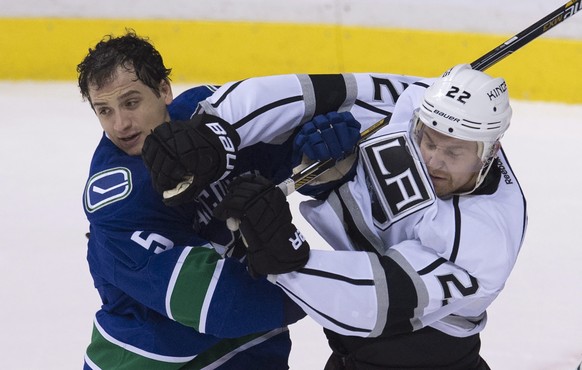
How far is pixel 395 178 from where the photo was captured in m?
1.83

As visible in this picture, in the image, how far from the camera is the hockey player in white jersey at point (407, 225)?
1.71 m

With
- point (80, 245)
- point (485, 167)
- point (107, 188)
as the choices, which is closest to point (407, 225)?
point (485, 167)

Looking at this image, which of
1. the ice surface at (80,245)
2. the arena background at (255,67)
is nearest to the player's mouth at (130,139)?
the ice surface at (80,245)

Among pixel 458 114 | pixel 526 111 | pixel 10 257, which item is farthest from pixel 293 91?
pixel 526 111

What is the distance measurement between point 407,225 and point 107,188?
58 cm

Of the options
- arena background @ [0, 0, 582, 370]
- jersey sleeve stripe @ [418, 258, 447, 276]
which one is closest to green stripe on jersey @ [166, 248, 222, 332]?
jersey sleeve stripe @ [418, 258, 447, 276]

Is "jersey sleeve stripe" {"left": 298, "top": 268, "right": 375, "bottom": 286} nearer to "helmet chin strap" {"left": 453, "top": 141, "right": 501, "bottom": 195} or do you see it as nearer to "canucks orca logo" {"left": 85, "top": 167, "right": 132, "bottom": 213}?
"helmet chin strap" {"left": 453, "top": 141, "right": 501, "bottom": 195}

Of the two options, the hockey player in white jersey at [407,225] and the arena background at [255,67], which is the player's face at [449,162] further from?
the arena background at [255,67]

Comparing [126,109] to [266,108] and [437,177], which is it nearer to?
[266,108]

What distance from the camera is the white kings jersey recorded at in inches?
67.8

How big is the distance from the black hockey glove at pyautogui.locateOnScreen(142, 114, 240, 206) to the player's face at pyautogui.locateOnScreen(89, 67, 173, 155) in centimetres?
18

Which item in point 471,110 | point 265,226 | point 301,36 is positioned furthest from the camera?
point 301,36

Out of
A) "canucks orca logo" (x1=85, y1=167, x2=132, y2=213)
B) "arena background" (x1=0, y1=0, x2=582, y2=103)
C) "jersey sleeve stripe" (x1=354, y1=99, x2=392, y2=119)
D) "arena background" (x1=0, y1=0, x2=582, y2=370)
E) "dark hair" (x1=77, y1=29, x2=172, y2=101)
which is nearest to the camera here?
"canucks orca logo" (x1=85, y1=167, x2=132, y2=213)

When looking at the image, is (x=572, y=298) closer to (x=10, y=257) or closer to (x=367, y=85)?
(x=367, y=85)
